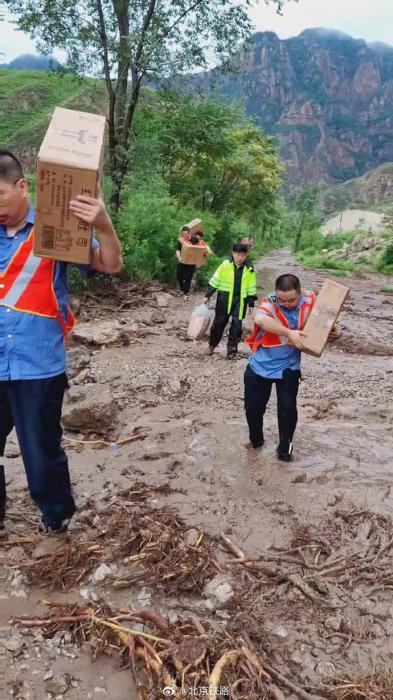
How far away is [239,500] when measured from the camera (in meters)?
3.81

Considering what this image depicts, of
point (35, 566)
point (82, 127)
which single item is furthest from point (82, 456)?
point (82, 127)

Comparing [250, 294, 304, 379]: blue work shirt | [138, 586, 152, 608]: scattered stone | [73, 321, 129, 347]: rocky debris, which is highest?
[250, 294, 304, 379]: blue work shirt

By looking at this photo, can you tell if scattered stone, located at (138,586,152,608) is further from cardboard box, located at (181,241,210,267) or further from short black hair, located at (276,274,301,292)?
cardboard box, located at (181,241,210,267)

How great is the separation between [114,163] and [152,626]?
10979 millimetres

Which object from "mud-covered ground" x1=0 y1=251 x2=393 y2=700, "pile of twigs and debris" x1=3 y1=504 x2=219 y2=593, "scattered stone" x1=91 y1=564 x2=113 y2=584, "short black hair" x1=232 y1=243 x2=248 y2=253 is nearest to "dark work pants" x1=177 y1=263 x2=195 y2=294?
"short black hair" x1=232 y1=243 x2=248 y2=253

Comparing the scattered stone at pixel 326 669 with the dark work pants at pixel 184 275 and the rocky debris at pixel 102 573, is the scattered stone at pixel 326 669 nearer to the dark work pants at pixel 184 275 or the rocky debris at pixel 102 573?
the rocky debris at pixel 102 573

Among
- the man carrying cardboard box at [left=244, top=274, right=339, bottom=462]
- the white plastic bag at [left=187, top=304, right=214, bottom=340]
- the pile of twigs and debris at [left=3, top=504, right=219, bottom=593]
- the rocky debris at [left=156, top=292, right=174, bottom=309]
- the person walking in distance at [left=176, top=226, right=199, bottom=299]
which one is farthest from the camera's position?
the person walking in distance at [left=176, top=226, right=199, bottom=299]

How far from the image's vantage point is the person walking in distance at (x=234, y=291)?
754cm

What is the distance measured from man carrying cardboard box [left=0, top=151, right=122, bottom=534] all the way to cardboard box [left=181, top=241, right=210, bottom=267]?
8.89 meters

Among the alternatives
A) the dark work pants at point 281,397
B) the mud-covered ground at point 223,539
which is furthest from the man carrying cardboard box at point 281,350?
the mud-covered ground at point 223,539

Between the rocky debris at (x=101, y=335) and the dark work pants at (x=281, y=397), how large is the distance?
151 inches

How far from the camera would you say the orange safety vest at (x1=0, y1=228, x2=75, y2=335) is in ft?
8.77

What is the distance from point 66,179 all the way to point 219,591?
2.06 metres

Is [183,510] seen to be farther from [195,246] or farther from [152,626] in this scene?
[195,246]
